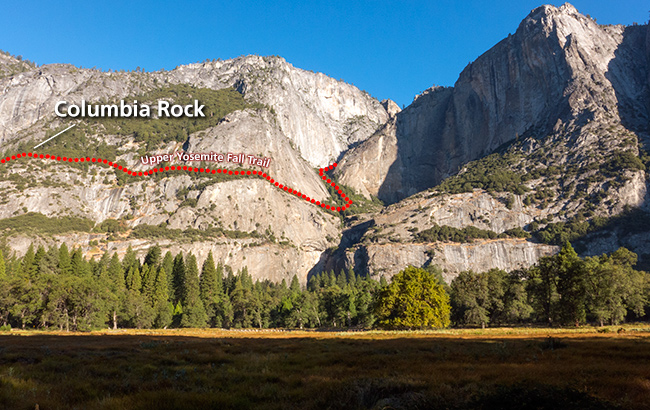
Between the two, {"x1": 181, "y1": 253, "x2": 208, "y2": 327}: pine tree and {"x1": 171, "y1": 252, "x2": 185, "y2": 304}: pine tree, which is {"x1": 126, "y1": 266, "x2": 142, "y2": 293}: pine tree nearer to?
{"x1": 181, "y1": 253, "x2": 208, "y2": 327}: pine tree

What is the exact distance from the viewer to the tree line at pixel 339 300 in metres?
57.2

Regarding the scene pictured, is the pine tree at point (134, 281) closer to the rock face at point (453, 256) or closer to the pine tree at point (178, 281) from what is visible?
the pine tree at point (178, 281)

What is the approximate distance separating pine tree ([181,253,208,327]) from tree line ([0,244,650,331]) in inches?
12.4

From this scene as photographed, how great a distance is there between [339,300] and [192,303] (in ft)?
130

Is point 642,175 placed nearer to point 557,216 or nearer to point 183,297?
point 557,216

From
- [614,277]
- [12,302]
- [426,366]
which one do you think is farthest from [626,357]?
[12,302]

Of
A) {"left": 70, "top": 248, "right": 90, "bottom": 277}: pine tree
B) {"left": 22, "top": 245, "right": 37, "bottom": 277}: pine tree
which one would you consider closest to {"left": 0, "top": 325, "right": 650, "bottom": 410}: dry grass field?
{"left": 22, "top": 245, "right": 37, "bottom": 277}: pine tree

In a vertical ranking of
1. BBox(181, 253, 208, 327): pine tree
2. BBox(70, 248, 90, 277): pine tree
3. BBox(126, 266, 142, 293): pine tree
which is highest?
BBox(70, 248, 90, 277): pine tree

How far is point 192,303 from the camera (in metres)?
103

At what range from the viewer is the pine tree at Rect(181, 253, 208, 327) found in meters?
93.0

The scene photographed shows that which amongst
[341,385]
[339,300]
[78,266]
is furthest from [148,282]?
[341,385]

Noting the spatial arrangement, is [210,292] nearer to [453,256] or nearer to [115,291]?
[115,291]

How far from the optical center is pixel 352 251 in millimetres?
190500

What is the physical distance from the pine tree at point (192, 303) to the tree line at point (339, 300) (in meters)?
0.31
